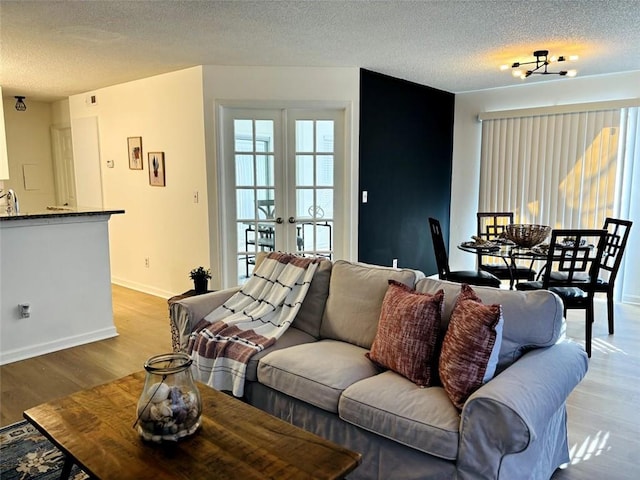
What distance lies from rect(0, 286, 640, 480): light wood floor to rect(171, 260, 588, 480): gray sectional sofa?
277 millimetres

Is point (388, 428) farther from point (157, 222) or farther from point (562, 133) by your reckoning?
point (562, 133)

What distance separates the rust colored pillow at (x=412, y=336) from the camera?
2.04m

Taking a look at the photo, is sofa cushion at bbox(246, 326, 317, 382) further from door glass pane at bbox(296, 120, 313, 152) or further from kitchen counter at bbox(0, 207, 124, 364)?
door glass pane at bbox(296, 120, 313, 152)

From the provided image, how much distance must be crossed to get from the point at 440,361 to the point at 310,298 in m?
1.03

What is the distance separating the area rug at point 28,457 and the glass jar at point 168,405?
0.94 meters

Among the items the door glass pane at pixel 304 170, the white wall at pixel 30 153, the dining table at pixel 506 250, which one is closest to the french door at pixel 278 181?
the door glass pane at pixel 304 170

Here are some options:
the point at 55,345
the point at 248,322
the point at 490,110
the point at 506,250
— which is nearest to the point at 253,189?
the point at 55,345

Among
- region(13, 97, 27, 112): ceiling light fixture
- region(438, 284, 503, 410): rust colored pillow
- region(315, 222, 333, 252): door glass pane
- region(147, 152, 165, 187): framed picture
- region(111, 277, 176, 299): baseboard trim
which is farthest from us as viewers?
region(13, 97, 27, 112): ceiling light fixture

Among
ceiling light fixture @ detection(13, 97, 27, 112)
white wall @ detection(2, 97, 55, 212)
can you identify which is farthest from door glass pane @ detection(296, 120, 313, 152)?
white wall @ detection(2, 97, 55, 212)

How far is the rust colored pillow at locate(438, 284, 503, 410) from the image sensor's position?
1811 millimetres

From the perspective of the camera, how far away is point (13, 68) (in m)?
4.70

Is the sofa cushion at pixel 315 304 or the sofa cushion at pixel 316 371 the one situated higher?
the sofa cushion at pixel 315 304

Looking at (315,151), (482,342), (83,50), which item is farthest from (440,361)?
(83,50)

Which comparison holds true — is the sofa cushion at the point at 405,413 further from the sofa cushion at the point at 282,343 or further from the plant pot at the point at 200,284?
the plant pot at the point at 200,284
